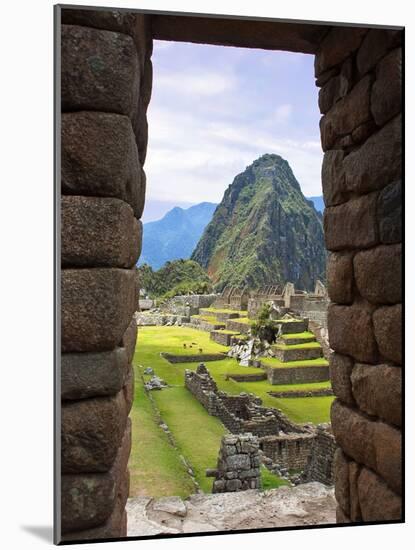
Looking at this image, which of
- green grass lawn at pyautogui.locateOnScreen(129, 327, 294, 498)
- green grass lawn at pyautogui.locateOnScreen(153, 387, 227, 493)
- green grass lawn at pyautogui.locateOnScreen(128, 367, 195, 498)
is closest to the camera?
green grass lawn at pyautogui.locateOnScreen(128, 367, 195, 498)

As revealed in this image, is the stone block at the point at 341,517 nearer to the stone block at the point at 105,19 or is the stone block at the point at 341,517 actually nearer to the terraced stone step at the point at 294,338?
the terraced stone step at the point at 294,338

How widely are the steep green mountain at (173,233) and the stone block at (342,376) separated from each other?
5.57 ft

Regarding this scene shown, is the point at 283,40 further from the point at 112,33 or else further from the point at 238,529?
the point at 238,529

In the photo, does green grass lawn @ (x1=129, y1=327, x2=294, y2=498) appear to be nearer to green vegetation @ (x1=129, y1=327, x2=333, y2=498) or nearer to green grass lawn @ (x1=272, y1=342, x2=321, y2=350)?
green vegetation @ (x1=129, y1=327, x2=333, y2=498)

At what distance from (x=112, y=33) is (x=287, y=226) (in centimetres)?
365

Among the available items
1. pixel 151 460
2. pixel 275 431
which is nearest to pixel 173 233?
pixel 151 460

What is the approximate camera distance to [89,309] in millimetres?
3396

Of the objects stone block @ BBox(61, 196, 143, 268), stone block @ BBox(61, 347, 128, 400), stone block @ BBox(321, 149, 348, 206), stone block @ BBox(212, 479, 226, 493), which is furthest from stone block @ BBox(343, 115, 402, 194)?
stone block @ BBox(212, 479, 226, 493)

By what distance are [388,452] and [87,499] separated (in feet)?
7.22

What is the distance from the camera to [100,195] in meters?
3.42

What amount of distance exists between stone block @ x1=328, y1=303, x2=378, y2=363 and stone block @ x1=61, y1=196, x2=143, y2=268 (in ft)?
6.63

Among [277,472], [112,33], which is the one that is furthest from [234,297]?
[112,33]

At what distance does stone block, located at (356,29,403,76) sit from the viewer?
4.41m

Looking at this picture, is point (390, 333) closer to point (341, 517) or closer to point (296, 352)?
point (341, 517)
